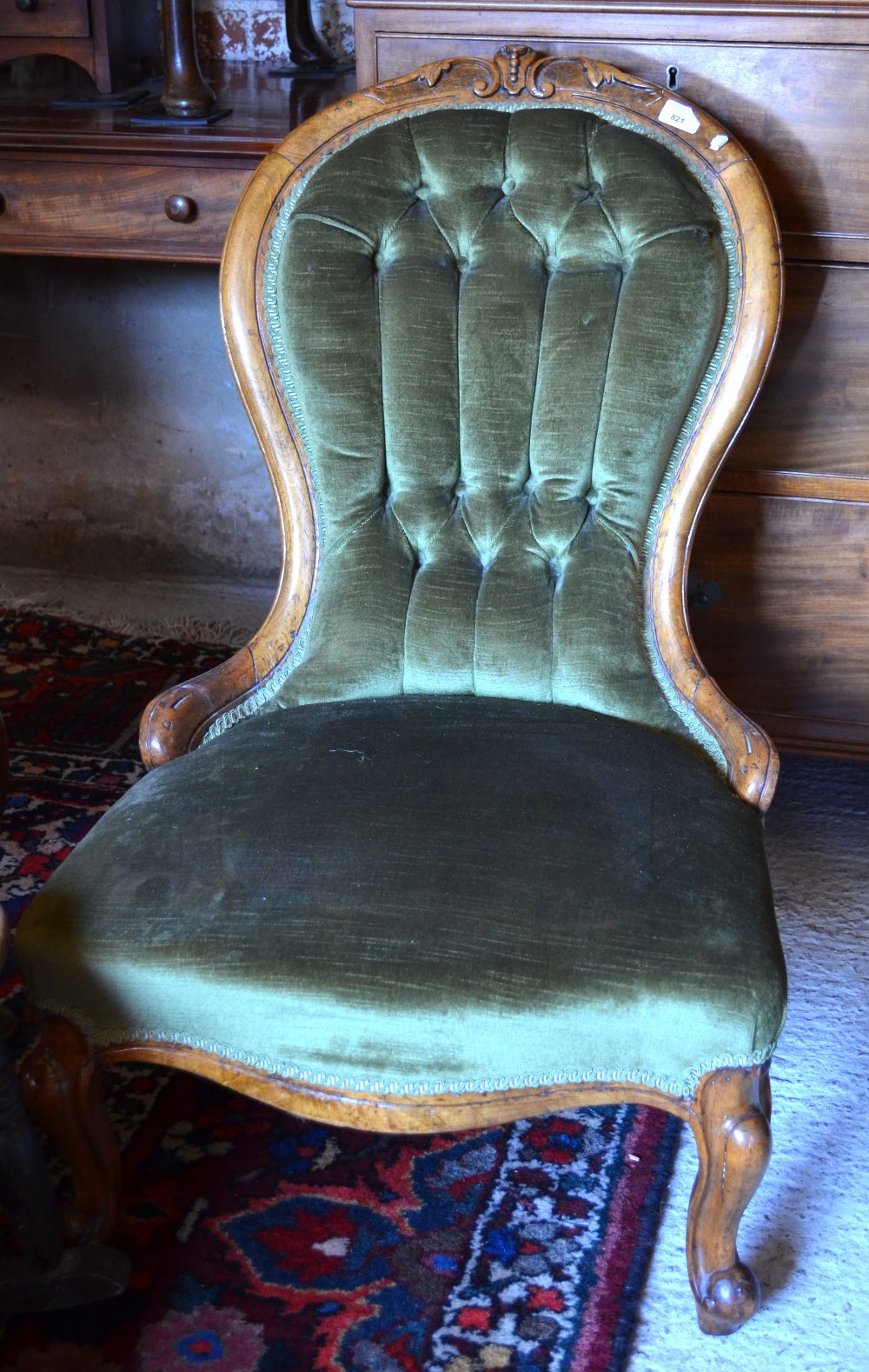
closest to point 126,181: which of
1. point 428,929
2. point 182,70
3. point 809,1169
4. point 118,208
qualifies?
point 118,208

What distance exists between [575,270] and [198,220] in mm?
616

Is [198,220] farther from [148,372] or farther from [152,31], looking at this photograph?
[148,372]

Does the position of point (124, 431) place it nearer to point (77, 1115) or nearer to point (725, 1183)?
point (77, 1115)

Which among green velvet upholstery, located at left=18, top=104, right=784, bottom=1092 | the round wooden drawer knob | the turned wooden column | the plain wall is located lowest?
the plain wall

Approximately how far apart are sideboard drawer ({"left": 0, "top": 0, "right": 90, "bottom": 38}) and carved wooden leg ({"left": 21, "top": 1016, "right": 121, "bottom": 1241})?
5.05 feet

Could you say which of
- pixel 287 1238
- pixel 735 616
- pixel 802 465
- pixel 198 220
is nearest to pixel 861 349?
pixel 802 465

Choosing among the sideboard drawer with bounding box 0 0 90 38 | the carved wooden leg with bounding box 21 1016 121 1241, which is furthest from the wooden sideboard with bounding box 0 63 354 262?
the carved wooden leg with bounding box 21 1016 121 1241

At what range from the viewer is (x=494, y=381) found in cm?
143

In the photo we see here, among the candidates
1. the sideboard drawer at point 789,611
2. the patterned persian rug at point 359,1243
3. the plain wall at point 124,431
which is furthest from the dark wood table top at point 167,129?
the patterned persian rug at point 359,1243

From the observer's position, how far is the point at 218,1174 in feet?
4.59

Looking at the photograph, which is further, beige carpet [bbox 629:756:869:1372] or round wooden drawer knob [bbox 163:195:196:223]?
round wooden drawer knob [bbox 163:195:196:223]

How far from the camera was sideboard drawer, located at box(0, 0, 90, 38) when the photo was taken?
78.1 inches

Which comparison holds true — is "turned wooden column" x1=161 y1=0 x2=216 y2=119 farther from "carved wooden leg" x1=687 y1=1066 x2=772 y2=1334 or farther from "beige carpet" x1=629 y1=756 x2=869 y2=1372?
"carved wooden leg" x1=687 y1=1066 x2=772 y2=1334

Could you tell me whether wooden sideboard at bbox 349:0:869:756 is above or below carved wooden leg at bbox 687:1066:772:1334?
above
